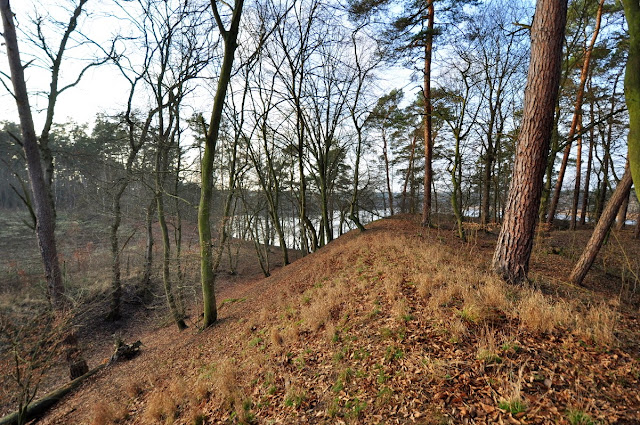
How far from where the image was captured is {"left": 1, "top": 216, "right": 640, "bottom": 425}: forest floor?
89.0 inches

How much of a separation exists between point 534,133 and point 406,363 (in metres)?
4.16

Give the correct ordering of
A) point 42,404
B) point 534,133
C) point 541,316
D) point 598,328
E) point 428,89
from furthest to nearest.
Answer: point 428,89 → point 42,404 → point 534,133 → point 541,316 → point 598,328

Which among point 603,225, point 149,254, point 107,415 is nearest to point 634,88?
point 603,225

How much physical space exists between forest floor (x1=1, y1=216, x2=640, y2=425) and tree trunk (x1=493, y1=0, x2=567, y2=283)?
2.86 ft

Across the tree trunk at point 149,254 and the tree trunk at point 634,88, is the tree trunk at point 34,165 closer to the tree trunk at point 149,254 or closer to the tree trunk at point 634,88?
the tree trunk at point 149,254

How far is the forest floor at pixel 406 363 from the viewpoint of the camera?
2260 millimetres

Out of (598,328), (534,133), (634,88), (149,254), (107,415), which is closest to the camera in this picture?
(598,328)

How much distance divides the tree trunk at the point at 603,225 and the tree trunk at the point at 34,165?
13.3 m

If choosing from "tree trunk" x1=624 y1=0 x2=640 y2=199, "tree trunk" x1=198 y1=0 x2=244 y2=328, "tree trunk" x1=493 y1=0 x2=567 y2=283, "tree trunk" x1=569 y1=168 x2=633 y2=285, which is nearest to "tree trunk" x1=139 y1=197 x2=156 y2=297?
"tree trunk" x1=198 y1=0 x2=244 y2=328

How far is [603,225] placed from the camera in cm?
653

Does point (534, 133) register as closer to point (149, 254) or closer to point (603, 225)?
point (603, 225)

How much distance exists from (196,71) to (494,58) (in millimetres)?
12361

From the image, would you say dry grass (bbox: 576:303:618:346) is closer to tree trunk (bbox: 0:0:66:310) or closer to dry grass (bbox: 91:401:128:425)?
dry grass (bbox: 91:401:128:425)

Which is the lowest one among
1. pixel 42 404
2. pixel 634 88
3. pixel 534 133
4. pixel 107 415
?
pixel 42 404
